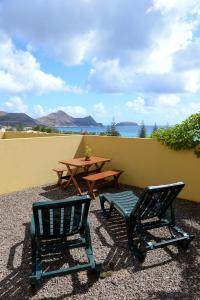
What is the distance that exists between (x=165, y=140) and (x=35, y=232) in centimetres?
454

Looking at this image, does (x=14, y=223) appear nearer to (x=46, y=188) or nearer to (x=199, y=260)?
(x=46, y=188)

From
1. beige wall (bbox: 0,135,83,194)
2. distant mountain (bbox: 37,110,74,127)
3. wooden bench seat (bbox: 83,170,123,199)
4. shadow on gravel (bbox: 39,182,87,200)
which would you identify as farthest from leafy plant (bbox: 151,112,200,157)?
distant mountain (bbox: 37,110,74,127)

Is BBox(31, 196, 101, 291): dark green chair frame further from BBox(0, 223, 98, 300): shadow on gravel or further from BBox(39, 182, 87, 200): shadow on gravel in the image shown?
BBox(39, 182, 87, 200): shadow on gravel

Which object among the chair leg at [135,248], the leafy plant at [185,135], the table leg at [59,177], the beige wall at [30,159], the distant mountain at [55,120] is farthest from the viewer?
the distant mountain at [55,120]

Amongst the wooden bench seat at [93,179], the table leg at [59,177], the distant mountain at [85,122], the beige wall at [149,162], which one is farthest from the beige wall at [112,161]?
the distant mountain at [85,122]

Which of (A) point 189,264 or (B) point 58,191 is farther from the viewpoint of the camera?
(B) point 58,191

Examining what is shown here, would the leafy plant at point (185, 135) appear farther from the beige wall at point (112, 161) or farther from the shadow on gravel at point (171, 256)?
the shadow on gravel at point (171, 256)

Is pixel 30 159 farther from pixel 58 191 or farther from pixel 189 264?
pixel 189 264

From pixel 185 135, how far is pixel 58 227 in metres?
4.22

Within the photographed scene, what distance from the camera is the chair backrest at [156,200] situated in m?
3.91

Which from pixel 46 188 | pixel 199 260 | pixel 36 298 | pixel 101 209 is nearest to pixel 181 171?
pixel 101 209

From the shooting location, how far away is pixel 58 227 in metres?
3.63

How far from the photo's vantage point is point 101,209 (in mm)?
5961

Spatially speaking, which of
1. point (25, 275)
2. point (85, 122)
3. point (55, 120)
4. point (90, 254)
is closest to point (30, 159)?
point (25, 275)
